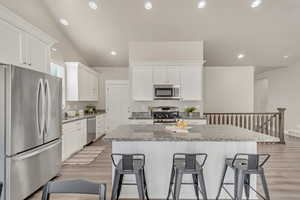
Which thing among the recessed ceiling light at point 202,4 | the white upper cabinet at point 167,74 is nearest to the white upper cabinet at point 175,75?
the white upper cabinet at point 167,74

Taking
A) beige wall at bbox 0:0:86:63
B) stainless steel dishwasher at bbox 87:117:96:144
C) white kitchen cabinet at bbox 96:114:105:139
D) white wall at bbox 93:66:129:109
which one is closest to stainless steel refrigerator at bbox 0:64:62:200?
beige wall at bbox 0:0:86:63

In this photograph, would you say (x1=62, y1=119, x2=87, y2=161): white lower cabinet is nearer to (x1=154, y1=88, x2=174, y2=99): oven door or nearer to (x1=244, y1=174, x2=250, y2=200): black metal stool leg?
(x1=154, y1=88, x2=174, y2=99): oven door

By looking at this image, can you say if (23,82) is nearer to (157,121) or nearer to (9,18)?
(9,18)

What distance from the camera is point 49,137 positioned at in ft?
11.4

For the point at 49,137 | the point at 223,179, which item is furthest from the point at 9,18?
the point at 223,179

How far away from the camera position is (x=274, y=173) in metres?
4.04

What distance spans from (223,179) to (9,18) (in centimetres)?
363

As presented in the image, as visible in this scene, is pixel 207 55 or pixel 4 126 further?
pixel 207 55

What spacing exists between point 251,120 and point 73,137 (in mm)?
5463

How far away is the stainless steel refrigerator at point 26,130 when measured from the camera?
2619 millimetres

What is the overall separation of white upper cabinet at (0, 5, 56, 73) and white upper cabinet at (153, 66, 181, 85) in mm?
2825

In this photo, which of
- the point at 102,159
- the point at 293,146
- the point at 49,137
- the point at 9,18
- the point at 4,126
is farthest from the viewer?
the point at 293,146

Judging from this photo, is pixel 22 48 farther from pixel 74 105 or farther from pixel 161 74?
pixel 74 105

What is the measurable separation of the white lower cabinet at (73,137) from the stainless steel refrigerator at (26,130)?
3.59 ft
